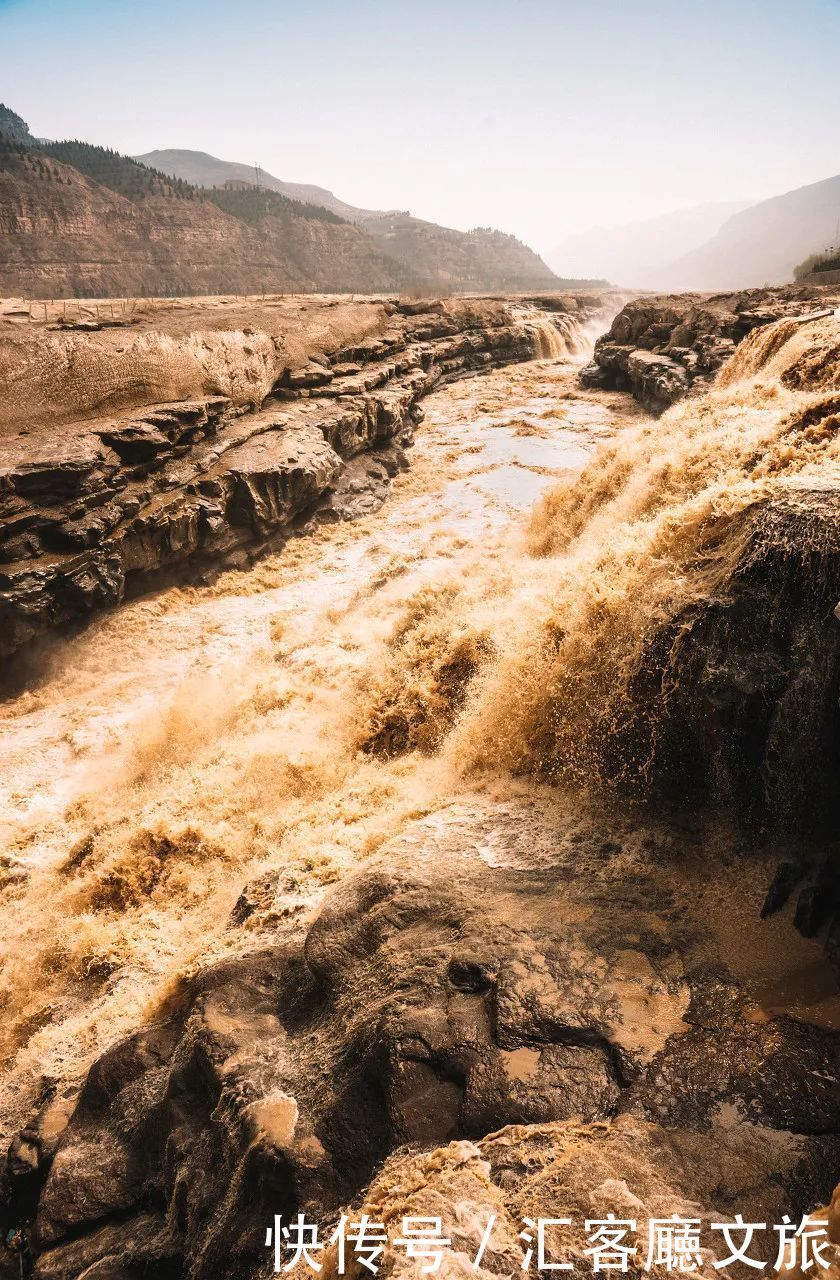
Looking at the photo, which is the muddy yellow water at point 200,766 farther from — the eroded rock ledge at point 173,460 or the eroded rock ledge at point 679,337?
the eroded rock ledge at point 679,337

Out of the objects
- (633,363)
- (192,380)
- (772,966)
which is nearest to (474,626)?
(772,966)

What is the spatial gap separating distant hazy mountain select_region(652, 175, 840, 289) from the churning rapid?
454 feet

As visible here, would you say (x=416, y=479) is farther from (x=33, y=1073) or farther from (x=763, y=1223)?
(x=763, y=1223)

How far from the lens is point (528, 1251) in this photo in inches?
105

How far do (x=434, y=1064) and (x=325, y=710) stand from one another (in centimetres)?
552

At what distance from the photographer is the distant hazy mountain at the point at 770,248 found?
137m

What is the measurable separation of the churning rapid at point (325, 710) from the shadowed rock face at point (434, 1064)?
2.36 ft

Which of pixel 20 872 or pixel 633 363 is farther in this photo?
pixel 633 363

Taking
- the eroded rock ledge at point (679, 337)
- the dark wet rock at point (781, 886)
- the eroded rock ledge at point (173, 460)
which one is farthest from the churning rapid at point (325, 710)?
the eroded rock ledge at point (679, 337)

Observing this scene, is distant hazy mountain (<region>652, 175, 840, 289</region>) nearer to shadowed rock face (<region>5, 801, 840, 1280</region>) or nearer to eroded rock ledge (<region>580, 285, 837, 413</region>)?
eroded rock ledge (<region>580, 285, 837, 413</region>)

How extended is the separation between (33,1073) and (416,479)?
15687 millimetres

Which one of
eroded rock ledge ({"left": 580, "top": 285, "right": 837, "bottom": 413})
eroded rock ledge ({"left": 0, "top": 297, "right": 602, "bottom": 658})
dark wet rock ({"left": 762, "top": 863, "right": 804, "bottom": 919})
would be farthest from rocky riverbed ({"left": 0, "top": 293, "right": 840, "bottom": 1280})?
eroded rock ledge ({"left": 580, "top": 285, "right": 837, "bottom": 413})

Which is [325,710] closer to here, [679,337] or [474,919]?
[474,919]

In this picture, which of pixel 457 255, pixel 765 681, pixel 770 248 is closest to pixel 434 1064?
pixel 765 681
